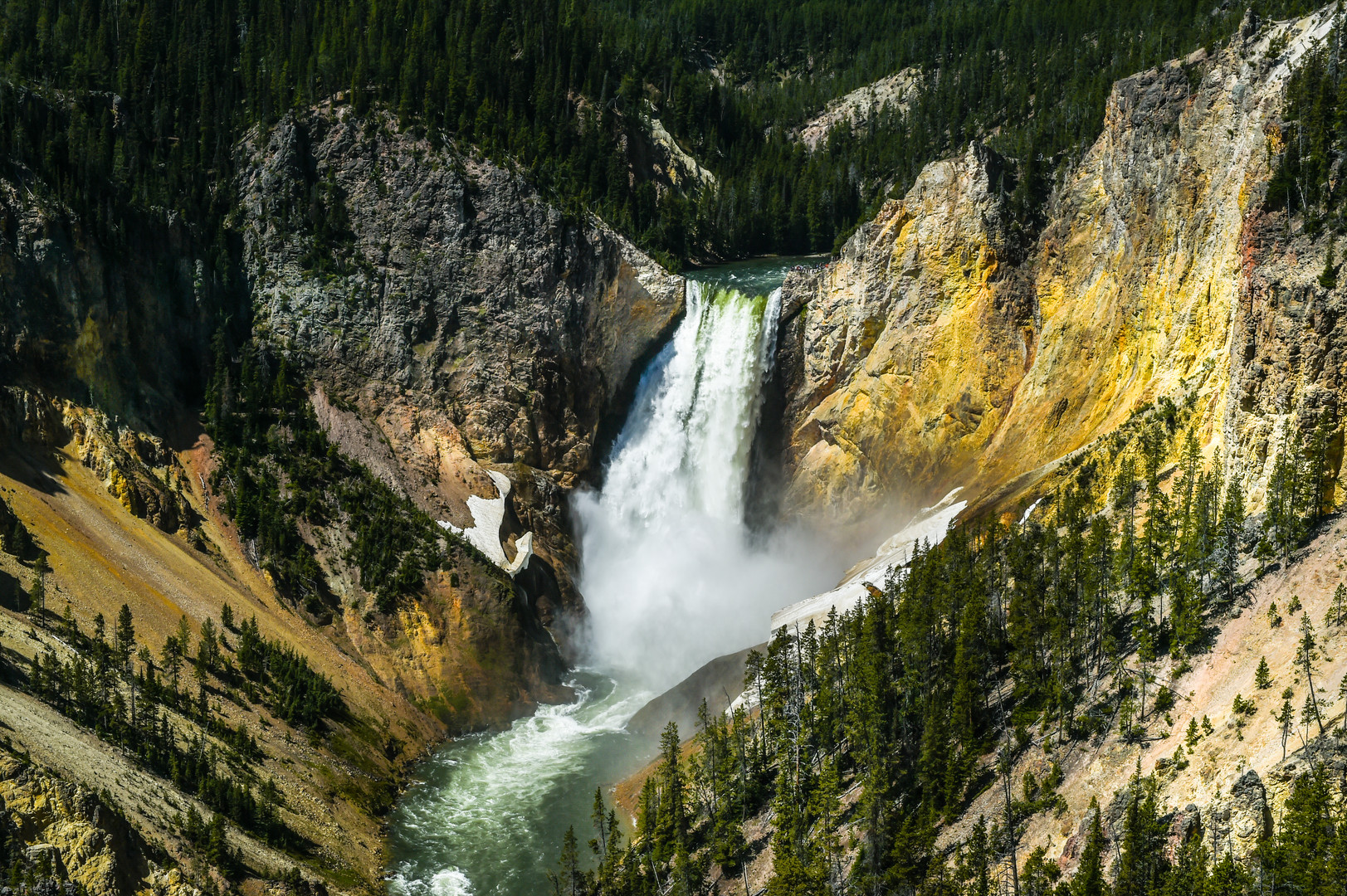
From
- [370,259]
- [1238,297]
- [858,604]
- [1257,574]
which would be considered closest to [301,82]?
[370,259]

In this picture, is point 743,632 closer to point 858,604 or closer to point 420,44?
point 858,604

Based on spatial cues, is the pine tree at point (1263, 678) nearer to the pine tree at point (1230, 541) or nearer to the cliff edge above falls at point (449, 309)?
the pine tree at point (1230, 541)

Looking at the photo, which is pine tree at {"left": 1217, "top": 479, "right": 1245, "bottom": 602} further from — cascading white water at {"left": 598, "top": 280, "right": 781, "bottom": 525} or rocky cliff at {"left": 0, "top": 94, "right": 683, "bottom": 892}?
cascading white water at {"left": 598, "top": 280, "right": 781, "bottom": 525}

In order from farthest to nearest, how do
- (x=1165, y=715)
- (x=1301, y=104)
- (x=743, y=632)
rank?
(x=743, y=632) → (x=1301, y=104) → (x=1165, y=715)

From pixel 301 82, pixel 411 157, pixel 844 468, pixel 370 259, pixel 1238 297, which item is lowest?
pixel 1238 297

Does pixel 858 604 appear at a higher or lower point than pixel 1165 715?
higher

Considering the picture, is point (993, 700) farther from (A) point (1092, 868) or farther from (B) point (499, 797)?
(B) point (499, 797)
